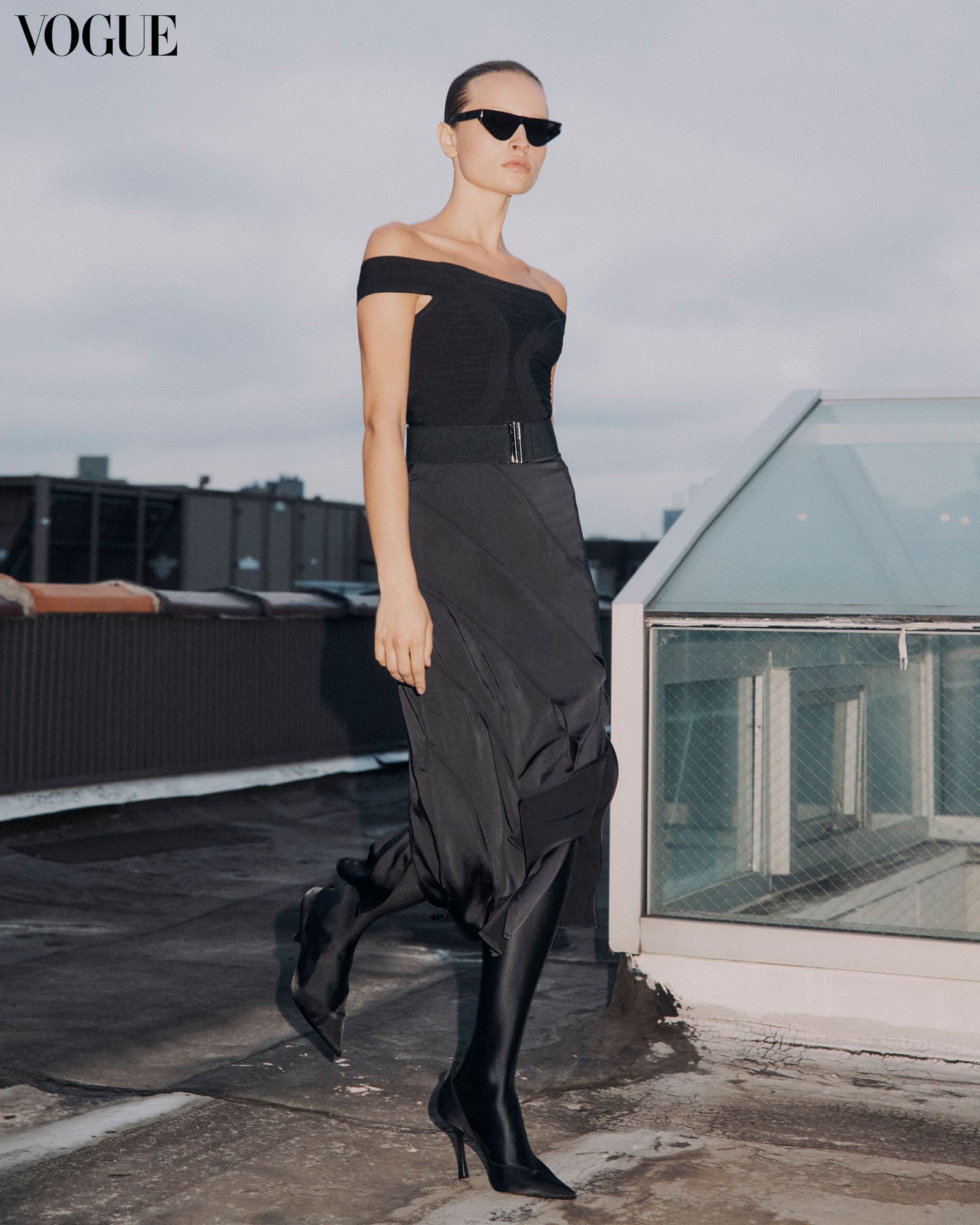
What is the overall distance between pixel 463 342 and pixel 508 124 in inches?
18.0

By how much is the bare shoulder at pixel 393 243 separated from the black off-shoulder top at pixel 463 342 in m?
0.01

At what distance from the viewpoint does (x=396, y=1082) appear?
3668mm

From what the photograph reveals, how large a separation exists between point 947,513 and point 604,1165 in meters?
2.73

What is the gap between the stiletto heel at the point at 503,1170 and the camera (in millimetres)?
2539

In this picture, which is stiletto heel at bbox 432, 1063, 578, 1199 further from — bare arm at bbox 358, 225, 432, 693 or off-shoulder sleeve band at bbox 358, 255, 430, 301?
off-shoulder sleeve band at bbox 358, 255, 430, 301

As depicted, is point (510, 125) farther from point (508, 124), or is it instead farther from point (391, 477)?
point (391, 477)

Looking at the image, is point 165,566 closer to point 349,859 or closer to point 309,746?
point 309,746

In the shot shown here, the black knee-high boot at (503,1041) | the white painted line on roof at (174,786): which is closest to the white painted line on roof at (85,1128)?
the black knee-high boot at (503,1041)

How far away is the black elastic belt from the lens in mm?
2693

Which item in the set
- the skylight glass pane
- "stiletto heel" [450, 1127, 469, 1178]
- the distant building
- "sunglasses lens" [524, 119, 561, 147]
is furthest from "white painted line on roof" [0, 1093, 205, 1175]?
the distant building

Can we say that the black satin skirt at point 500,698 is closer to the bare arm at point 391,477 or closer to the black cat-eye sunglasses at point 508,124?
the bare arm at point 391,477

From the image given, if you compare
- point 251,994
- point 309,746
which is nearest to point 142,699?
point 309,746

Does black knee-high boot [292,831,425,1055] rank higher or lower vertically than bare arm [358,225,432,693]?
lower

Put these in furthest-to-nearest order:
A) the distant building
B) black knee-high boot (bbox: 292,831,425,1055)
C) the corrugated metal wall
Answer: the distant building
the corrugated metal wall
black knee-high boot (bbox: 292,831,425,1055)
